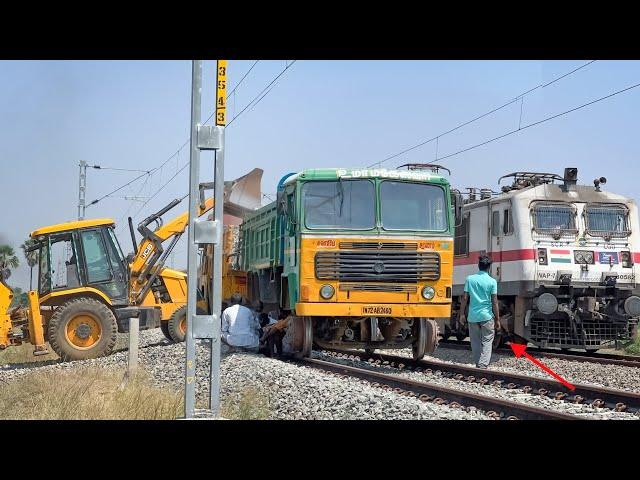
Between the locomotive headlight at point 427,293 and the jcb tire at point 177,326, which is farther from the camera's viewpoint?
the jcb tire at point 177,326

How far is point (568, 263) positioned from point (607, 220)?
144 centimetres

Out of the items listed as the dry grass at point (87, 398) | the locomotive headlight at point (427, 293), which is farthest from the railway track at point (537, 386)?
the dry grass at point (87, 398)

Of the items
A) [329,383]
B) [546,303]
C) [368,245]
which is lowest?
[329,383]

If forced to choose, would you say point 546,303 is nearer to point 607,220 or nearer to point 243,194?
point 607,220

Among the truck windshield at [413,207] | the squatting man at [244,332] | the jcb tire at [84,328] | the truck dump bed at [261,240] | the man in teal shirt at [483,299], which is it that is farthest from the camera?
the jcb tire at [84,328]

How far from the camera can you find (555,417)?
302 inches

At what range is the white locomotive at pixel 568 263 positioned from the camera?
55.0 ft

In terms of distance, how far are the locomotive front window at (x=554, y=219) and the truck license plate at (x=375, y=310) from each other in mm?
5699

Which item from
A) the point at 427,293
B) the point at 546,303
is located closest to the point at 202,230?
the point at 427,293

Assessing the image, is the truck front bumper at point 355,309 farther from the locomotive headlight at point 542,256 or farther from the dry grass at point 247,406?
the locomotive headlight at point 542,256

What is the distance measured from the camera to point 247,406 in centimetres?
915
